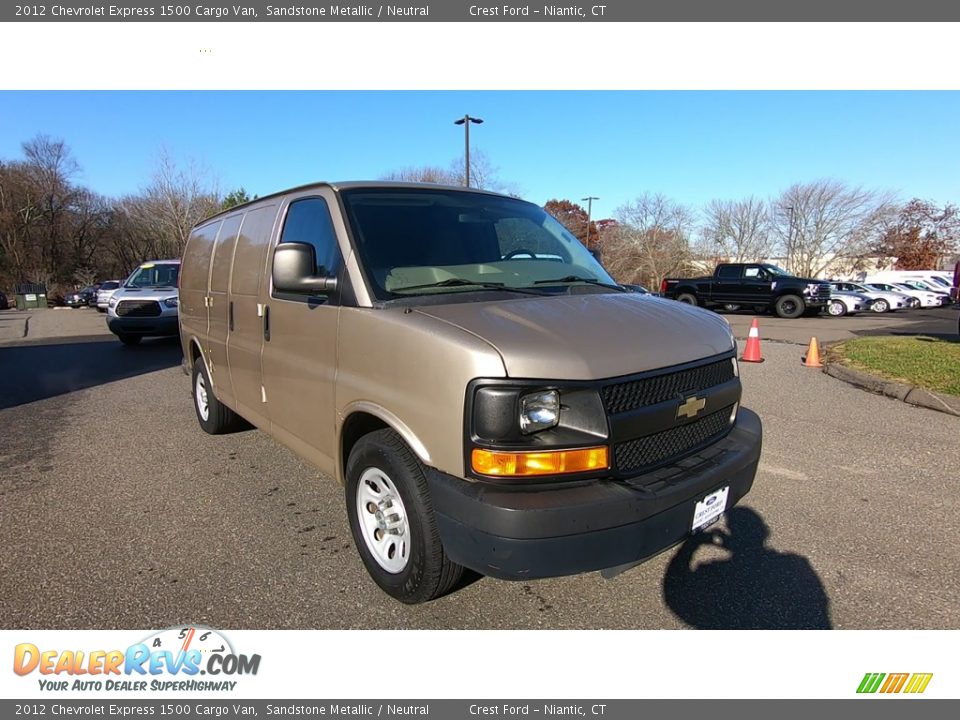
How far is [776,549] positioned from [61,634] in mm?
3717

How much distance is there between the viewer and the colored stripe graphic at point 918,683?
2.26 meters

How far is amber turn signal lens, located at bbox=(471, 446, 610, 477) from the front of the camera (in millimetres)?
2086

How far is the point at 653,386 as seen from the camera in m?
2.36

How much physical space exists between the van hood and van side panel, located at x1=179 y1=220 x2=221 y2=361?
11.3ft

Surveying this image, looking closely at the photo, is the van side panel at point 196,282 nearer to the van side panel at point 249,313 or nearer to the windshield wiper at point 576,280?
the van side panel at point 249,313

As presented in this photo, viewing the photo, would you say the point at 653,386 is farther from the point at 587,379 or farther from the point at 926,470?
the point at 926,470

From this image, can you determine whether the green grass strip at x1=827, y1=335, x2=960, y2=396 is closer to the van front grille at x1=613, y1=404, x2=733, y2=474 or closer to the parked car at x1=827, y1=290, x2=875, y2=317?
the van front grille at x1=613, y1=404, x2=733, y2=474

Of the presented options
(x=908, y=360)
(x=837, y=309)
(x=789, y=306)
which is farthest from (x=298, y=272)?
(x=837, y=309)

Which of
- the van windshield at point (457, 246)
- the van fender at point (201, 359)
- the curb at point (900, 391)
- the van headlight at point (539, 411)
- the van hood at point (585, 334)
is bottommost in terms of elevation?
the curb at point (900, 391)

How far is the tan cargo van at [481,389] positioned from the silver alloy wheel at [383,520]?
1cm

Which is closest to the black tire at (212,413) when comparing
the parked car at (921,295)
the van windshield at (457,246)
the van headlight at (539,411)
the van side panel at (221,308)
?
the van side panel at (221,308)

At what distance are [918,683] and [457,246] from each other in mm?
2980

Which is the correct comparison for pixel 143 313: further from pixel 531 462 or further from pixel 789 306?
pixel 789 306

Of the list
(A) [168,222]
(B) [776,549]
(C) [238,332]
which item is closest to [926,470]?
(B) [776,549]
